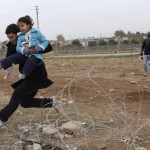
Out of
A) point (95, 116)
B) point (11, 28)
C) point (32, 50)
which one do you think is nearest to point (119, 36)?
point (95, 116)

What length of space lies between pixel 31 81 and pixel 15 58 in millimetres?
343

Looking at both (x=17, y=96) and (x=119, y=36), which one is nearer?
(x=17, y=96)

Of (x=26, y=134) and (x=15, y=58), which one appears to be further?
(x=26, y=134)

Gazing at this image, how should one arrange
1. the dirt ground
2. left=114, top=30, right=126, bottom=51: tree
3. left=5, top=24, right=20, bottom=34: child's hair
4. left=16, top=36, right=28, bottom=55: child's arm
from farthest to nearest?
left=114, top=30, right=126, bottom=51: tree → left=5, top=24, right=20, bottom=34: child's hair → left=16, top=36, right=28, bottom=55: child's arm → the dirt ground

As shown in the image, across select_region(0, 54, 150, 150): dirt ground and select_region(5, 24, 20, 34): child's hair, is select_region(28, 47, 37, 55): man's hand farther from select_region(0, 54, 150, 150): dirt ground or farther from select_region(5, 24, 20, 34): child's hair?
select_region(0, 54, 150, 150): dirt ground

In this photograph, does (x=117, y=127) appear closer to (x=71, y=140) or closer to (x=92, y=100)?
(x=71, y=140)

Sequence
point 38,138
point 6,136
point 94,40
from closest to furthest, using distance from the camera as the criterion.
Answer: point 38,138 < point 6,136 < point 94,40

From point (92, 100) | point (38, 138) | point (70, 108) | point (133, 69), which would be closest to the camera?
point (38, 138)

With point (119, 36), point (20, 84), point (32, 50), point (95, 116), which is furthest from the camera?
point (119, 36)

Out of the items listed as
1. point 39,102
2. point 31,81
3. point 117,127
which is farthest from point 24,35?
point 117,127

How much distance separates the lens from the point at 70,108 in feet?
24.8

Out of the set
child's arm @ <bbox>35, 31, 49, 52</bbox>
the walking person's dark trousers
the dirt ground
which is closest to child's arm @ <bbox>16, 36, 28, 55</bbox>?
child's arm @ <bbox>35, 31, 49, 52</bbox>

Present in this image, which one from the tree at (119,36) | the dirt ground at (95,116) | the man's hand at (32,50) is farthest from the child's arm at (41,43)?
the tree at (119,36)

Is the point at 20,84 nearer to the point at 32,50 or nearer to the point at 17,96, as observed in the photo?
the point at 17,96
